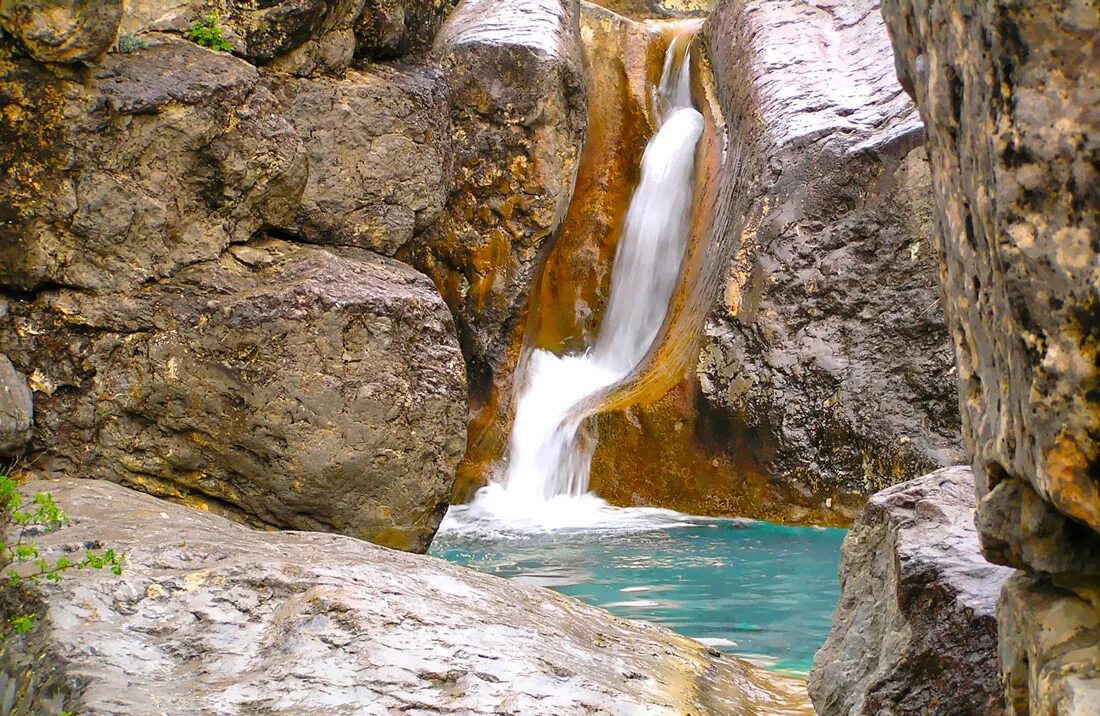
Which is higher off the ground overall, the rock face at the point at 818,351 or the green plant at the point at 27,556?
the rock face at the point at 818,351

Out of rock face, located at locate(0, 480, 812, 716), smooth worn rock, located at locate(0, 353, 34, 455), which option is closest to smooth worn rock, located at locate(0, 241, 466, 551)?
smooth worn rock, located at locate(0, 353, 34, 455)

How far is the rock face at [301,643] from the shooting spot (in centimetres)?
271

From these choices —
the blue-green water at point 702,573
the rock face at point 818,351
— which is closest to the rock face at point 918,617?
the blue-green water at point 702,573

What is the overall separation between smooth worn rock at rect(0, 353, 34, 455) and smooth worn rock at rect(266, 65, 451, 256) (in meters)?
1.48

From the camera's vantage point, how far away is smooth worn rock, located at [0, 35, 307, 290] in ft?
14.7

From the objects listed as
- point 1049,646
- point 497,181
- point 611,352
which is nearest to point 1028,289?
point 1049,646

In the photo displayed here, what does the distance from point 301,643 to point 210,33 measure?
311 centimetres

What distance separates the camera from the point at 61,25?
4.34m

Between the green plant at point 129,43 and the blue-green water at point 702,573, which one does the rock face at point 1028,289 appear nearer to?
the blue-green water at point 702,573

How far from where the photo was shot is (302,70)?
216 inches

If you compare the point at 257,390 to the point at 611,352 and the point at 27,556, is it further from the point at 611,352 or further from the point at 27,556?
the point at 611,352

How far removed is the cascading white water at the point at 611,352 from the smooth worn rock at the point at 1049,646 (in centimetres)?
587

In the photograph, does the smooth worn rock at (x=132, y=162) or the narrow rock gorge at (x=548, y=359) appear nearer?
the narrow rock gorge at (x=548, y=359)

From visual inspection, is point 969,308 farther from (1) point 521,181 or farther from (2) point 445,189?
(1) point 521,181
